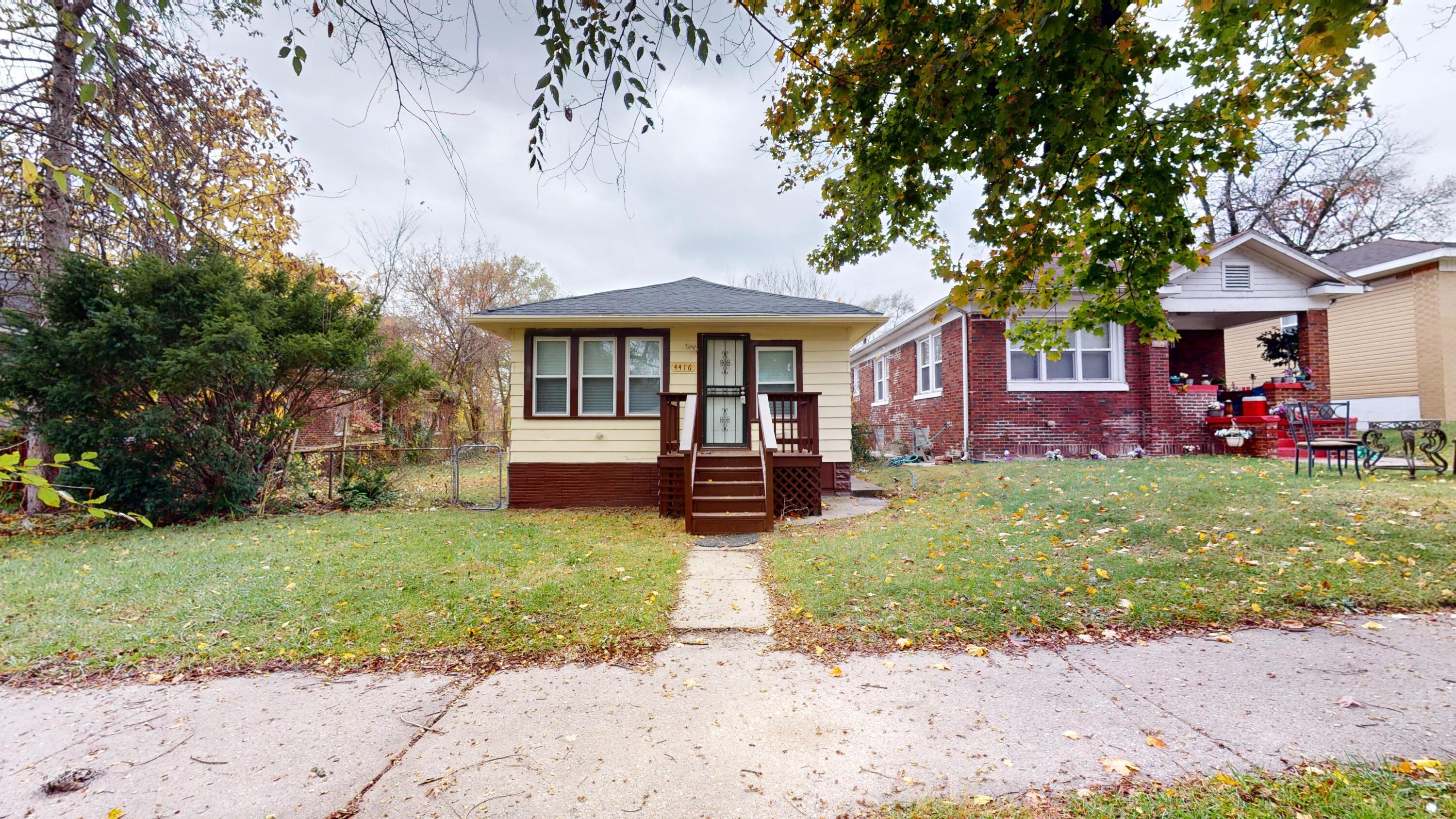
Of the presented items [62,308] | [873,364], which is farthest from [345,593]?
[873,364]

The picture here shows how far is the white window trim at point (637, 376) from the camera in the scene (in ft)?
32.0

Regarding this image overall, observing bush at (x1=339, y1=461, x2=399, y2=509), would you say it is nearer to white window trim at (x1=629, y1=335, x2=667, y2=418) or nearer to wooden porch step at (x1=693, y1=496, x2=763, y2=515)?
white window trim at (x1=629, y1=335, x2=667, y2=418)

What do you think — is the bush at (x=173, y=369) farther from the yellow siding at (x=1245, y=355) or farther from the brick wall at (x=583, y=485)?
the yellow siding at (x=1245, y=355)

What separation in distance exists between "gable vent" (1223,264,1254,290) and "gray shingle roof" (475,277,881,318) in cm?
844

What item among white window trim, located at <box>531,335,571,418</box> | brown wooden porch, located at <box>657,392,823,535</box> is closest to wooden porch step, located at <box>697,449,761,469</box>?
brown wooden porch, located at <box>657,392,823,535</box>

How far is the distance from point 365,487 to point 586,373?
155 inches

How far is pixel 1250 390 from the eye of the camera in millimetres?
12695

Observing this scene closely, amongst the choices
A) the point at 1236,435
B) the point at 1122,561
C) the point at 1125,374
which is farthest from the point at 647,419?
the point at 1236,435

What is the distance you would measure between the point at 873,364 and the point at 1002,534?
14187 mm

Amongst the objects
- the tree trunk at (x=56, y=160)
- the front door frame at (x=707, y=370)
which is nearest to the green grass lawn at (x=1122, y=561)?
the front door frame at (x=707, y=370)

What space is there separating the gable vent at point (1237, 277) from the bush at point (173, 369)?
53.6 ft

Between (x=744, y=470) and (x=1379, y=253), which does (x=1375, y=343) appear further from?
(x=744, y=470)

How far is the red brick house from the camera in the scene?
11938mm

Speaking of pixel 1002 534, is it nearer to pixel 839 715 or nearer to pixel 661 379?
pixel 839 715
